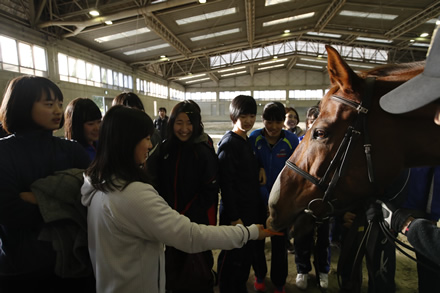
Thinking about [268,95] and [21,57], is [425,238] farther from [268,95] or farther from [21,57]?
[268,95]

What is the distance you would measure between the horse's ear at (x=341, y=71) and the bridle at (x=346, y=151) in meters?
0.06

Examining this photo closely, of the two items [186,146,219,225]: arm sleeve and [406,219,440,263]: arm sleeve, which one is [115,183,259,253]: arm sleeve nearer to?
[186,146,219,225]: arm sleeve

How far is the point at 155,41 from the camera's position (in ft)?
44.1

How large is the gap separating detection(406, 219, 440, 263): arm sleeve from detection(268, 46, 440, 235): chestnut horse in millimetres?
241

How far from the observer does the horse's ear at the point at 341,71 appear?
3.68ft

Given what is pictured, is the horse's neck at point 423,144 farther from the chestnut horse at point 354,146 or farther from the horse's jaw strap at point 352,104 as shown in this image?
the horse's jaw strap at point 352,104

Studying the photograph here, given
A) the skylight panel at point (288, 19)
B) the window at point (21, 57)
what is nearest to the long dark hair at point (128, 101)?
the window at point (21, 57)

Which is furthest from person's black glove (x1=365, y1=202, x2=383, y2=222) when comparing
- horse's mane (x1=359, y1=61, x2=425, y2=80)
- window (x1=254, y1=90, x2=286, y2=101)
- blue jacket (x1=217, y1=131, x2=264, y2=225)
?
window (x1=254, y1=90, x2=286, y2=101)

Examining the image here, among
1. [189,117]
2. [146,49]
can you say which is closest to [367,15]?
[146,49]

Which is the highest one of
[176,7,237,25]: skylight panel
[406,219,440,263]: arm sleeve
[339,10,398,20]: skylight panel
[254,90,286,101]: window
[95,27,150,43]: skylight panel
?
[339,10,398,20]: skylight panel

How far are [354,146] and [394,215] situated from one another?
0.37 metres

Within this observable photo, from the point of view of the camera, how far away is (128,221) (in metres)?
1.03

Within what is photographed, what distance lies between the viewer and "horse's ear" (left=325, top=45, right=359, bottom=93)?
112cm

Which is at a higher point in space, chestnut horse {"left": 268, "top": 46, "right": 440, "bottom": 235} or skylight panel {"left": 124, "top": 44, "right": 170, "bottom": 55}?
skylight panel {"left": 124, "top": 44, "right": 170, "bottom": 55}
